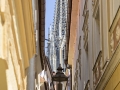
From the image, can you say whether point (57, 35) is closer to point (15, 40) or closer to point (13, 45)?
point (15, 40)

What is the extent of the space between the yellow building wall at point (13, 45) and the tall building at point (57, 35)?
5496cm

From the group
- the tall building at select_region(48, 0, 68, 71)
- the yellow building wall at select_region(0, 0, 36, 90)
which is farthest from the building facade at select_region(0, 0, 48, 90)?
the tall building at select_region(48, 0, 68, 71)

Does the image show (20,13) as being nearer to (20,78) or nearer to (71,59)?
(20,78)

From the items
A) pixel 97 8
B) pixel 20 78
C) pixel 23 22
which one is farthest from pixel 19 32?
pixel 97 8

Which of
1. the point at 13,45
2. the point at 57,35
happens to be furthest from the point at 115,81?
the point at 57,35

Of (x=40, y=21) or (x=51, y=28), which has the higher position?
(x=40, y=21)

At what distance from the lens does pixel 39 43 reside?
1786 cm

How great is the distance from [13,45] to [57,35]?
64.3 m

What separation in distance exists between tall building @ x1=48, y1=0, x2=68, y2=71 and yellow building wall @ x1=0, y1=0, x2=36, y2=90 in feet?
180

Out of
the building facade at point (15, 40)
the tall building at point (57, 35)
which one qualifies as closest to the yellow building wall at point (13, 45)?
the building facade at point (15, 40)

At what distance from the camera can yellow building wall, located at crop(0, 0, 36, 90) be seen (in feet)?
16.1

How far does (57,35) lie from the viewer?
2783 inches

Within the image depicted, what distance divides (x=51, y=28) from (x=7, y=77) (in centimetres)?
6863

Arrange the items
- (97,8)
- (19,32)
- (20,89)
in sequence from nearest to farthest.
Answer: (19,32) → (20,89) → (97,8)
